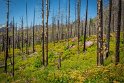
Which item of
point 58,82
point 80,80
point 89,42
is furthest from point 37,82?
Result: point 89,42

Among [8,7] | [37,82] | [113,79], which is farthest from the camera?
[8,7]

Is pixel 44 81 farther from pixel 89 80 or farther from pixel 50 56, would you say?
pixel 50 56

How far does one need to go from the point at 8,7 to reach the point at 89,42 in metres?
17.9

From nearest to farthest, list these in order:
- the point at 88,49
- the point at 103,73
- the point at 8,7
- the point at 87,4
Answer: the point at 103,73 < the point at 8,7 < the point at 88,49 < the point at 87,4

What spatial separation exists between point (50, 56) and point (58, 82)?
26.8 m

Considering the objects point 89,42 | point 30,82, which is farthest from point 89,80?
point 89,42

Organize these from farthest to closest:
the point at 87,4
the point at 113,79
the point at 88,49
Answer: the point at 87,4
the point at 88,49
the point at 113,79

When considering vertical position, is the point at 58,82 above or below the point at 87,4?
below

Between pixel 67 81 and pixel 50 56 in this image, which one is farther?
pixel 50 56

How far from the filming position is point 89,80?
14898 mm

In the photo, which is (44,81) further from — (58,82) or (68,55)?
(68,55)

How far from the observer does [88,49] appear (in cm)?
4316

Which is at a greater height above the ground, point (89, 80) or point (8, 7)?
point (8, 7)

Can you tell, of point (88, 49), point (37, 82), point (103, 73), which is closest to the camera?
point (103, 73)
